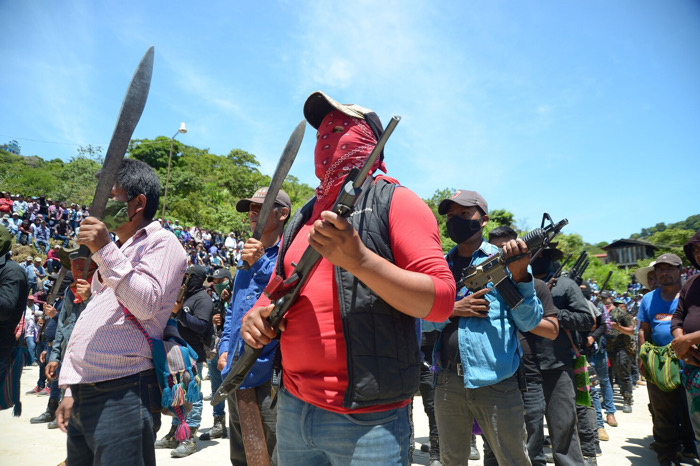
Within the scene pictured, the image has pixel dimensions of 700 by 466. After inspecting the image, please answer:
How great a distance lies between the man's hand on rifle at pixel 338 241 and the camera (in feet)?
4.31

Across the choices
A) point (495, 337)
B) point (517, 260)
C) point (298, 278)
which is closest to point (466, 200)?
point (517, 260)

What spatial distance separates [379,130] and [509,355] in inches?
79.4

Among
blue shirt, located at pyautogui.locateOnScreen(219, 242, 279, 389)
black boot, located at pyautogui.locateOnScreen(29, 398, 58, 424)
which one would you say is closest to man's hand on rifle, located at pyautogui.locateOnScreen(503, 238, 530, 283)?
blue shirt, located at pyautogui.locateOnScreen(219, 242, 279, 389)

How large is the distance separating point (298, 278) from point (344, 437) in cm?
59

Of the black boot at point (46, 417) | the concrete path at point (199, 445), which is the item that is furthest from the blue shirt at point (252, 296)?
the black boot at point (46, 417)

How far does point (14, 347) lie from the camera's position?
396 cm

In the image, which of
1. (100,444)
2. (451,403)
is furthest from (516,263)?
(100,444)

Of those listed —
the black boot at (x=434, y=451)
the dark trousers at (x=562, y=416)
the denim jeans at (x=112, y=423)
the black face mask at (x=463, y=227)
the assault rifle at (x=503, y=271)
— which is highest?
the black face mask at (x=463, y=227)

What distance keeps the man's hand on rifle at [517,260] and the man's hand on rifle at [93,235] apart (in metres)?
2.53

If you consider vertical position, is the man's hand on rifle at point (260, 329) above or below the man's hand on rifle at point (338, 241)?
below

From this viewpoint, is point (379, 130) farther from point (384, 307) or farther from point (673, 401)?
point (673, 401)

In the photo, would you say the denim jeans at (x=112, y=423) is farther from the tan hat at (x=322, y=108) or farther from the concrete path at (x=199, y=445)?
the concrete path at (x=199, y=445)

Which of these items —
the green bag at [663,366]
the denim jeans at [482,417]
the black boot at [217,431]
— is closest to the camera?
the denim jeans at [482,417]

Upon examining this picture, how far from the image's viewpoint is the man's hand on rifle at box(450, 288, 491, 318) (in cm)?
315
